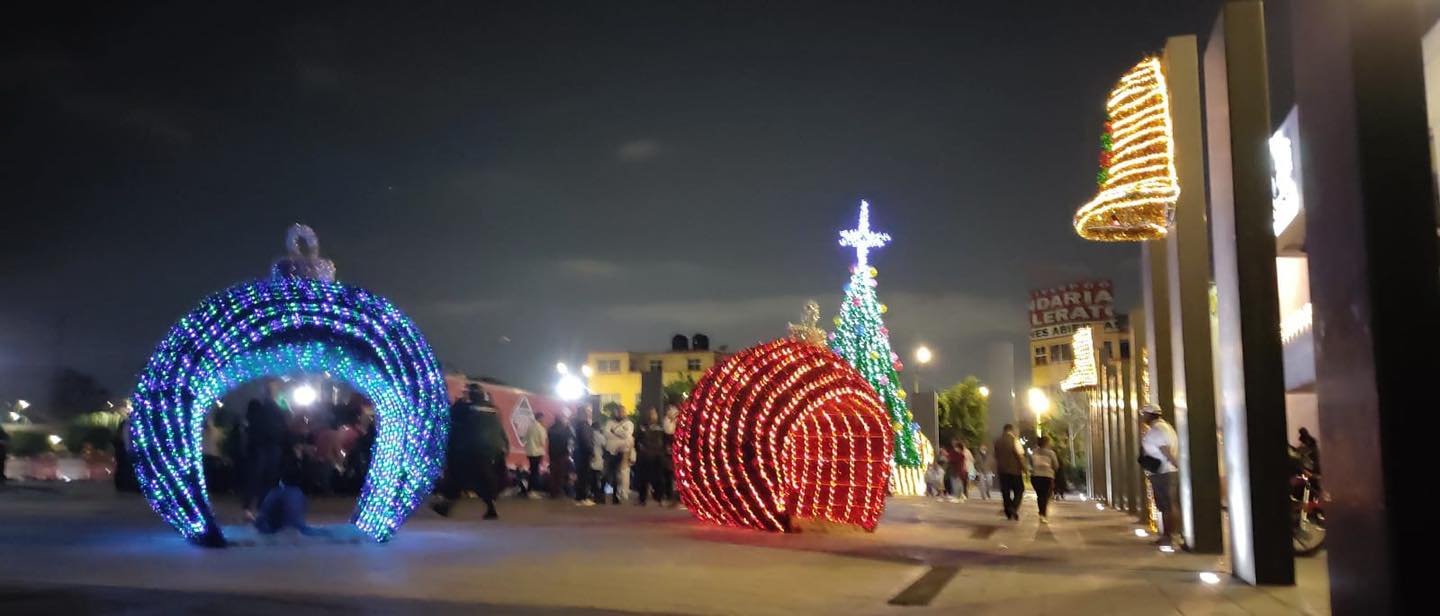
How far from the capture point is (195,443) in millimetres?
11992

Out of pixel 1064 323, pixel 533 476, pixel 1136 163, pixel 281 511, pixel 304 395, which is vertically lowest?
pixel 281 511

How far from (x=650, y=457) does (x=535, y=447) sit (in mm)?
2087

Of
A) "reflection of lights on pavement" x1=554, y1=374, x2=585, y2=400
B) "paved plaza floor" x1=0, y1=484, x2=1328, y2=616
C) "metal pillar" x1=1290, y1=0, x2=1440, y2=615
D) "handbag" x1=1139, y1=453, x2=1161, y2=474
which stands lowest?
"paved plaza floor" x1=0, y1=484, x2=1328, y2=616

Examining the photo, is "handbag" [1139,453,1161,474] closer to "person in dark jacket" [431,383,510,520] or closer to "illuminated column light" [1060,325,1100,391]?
"person in dark jacket" [431,383,510,520]

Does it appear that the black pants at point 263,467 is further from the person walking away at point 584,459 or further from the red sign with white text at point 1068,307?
the red sign with white text at point 1068,307

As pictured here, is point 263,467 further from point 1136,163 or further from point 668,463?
point 1136,163

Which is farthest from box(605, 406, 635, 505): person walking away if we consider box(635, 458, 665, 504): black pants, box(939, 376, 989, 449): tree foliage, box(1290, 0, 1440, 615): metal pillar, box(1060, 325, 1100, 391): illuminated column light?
box(939, 376, 989, 449): tree foliage

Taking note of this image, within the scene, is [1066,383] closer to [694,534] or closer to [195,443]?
[694,534]

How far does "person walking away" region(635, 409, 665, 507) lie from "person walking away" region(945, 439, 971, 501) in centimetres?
1087

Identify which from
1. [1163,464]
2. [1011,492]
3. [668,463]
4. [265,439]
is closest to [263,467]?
[265,439]

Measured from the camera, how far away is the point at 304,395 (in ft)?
76.6

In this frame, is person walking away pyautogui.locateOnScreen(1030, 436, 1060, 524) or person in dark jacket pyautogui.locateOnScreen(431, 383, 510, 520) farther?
person walking away pyautogui.locateOnScreen(1030, 436, 1060, 524)

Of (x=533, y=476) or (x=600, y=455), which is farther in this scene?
(x=533, y=476)

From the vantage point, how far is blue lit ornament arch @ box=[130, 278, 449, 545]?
11.8 meters
